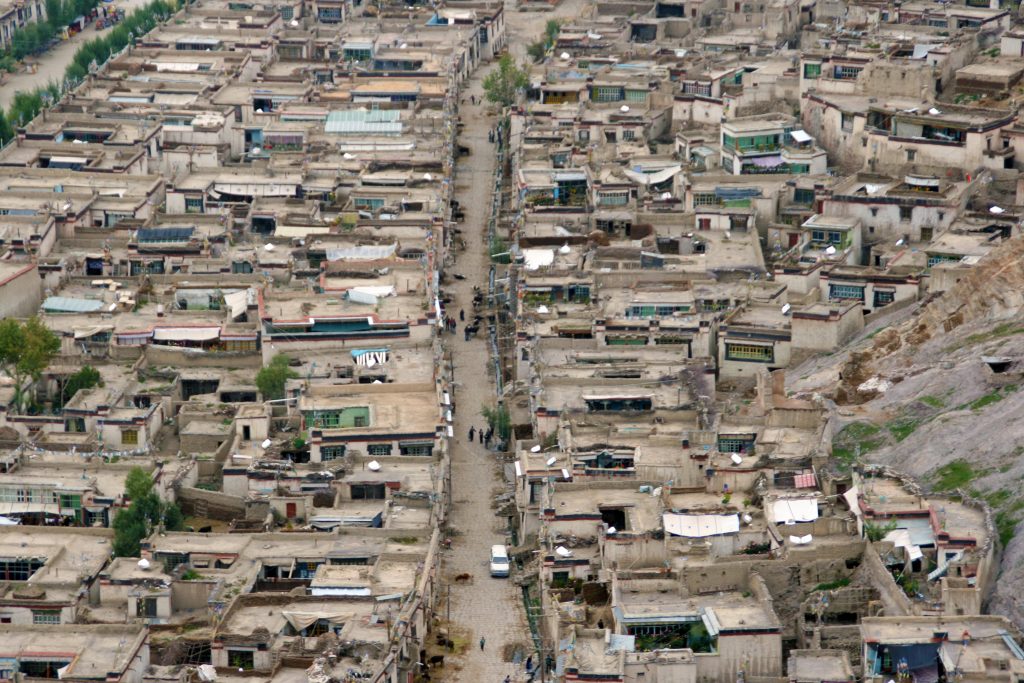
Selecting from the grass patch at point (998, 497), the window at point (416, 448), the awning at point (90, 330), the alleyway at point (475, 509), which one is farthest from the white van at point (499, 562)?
the awning at point (90, 330)

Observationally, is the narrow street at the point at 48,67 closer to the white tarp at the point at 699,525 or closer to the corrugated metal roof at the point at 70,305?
the corrugated metal roof at the point at 70,305

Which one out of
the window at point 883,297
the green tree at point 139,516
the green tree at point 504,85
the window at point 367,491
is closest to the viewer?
the green tree at point 139,516

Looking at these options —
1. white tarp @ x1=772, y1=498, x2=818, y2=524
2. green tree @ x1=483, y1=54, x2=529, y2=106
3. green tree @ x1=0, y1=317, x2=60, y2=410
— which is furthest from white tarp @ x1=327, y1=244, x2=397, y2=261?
white tarp @ x1=772, y1=498, x2=818, y2=524

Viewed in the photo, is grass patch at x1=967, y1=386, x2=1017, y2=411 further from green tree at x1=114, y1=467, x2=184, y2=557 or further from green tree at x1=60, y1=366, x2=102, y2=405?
green tree at x1=60, y1=366, x2=102, y2=405

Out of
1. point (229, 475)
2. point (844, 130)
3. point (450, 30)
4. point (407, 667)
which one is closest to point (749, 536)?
point (407, 667)

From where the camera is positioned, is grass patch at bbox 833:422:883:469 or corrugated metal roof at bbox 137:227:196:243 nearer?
grass patch at bbox 833:422:883:469

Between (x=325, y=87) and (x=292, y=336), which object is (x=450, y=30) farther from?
(x=292, y=336)
